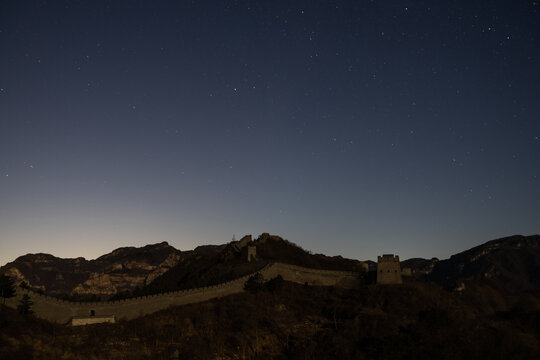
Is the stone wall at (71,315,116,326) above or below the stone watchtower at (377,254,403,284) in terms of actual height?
below

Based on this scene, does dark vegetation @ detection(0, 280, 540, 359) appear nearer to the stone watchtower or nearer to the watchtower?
the stone watchtower

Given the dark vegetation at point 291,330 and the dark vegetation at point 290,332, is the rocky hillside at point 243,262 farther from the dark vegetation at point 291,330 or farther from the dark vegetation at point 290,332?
the dark vegetation at point 290,332

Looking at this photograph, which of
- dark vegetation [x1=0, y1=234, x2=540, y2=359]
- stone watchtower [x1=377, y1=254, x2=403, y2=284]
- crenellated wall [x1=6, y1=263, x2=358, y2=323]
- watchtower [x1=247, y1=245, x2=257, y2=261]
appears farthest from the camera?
watchtower [x1=247, y1=245, x2=257, y2=261]

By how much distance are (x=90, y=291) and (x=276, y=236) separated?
114325 millimetres

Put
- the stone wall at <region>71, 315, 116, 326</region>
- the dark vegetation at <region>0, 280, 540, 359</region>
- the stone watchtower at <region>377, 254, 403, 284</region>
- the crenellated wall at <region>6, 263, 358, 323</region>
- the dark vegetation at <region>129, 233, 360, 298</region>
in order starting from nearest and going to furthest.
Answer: the dark vegetation at <region>0, 280, 540, 359</region>
the crenellated wall at <region>6, 263, 358, 323</region>
the stone wall at <region>71, 315, 116, 326</region>
the stone watchtower at <region>377, 254, 403, 284</region>
the dark vegetation at <region>129, 233, 360, 298</region>

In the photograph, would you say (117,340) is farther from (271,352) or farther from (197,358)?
(271,352)

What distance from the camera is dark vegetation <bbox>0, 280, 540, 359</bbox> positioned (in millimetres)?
40531

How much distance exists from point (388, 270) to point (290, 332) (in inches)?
931

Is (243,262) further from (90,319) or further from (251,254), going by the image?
(90,319)

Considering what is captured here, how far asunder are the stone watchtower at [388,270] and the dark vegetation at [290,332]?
6.87 ft

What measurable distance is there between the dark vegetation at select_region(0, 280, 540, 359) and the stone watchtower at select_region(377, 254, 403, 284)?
6.87 ft

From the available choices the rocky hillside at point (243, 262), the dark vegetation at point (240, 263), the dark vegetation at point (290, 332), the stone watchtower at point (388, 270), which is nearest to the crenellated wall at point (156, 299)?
the dark vegetation at point (290, 332)

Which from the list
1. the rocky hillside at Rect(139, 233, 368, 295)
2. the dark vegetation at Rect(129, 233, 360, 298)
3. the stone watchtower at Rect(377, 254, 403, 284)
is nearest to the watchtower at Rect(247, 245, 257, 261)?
the rocky hillside at Rect(139, 233, 368, 295)

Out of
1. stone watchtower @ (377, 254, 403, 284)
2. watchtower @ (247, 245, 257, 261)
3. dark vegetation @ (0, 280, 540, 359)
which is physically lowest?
dark vegetation @ (0, 280, 540, 359)
